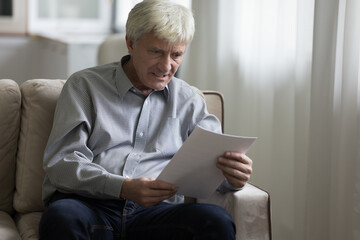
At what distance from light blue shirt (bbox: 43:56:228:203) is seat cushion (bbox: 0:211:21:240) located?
146 mm

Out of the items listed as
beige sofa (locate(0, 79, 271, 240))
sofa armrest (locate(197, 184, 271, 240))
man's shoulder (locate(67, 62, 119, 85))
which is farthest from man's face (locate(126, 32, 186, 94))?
sofa armrest (locate(197, 184, 271, 240))

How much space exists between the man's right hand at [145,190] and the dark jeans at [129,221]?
0.30ft

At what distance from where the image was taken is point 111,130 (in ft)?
5.76

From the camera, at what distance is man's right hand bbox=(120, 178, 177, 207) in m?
1.57

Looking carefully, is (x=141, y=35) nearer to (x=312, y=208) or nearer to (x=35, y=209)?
(x=35, y=209)

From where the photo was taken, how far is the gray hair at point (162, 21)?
1.72 metres

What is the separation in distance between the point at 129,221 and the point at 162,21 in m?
0.59

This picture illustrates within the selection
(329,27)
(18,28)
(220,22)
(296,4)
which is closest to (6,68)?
(18,28)

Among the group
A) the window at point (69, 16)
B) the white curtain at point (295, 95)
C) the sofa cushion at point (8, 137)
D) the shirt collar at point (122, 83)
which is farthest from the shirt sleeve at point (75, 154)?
the window at point (69, 16)

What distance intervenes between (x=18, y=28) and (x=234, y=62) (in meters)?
2.33

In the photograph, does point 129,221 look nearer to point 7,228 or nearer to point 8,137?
point 7,228

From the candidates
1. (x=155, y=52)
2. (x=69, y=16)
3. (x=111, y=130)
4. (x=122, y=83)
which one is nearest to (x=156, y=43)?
(x=155, y=52)

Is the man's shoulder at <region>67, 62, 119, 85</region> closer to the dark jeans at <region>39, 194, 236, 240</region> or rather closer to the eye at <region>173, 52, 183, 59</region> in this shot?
the eye at <region>173, 52, 183, 59</region>

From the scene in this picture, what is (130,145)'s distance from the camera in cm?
180
